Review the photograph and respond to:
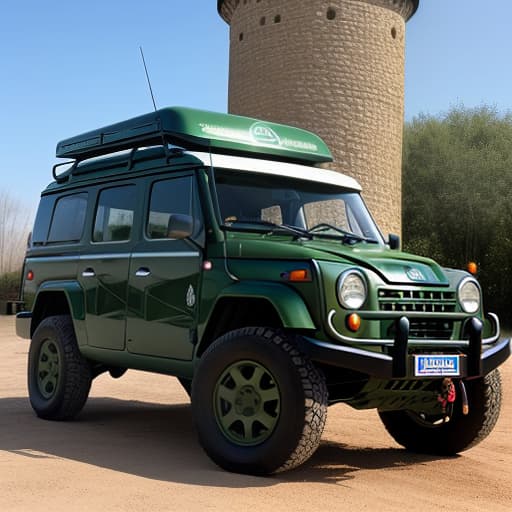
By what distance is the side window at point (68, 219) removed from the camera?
8.21 metres

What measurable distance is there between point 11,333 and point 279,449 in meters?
22.1

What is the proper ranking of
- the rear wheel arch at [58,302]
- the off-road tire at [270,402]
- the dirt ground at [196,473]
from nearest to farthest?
the dirt ground at [196,473], the off-road tire at [270,402], the rear wheel arch at [58,302]

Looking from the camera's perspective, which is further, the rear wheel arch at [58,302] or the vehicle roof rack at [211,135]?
the rear wheel arch at [58,302]

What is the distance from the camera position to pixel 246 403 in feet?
18.6

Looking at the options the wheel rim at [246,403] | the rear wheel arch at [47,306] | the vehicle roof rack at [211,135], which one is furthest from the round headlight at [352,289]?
the rear wheel arch at [47,306]

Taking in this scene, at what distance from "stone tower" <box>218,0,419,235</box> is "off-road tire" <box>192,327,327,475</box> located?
20.3 metres

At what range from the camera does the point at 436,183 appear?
111 ft

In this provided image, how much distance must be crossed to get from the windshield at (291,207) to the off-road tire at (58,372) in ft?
8.21

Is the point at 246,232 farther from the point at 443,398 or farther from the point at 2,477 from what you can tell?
the point at 2,477

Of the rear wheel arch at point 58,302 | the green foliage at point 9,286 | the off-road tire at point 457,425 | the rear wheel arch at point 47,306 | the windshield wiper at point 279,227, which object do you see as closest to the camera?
the windshield wiper at point 279,227

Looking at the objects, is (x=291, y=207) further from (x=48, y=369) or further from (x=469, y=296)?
(x=48, y=369)

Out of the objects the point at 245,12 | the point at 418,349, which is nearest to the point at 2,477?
the point at 418,349

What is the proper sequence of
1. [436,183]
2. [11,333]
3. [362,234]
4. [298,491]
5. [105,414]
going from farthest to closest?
1. [436,183]
2. [11,333]
3. [105,414]
4. [362,234]
5. [298,491]

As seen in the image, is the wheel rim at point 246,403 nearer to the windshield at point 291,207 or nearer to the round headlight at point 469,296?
the windshield at point 291,207
